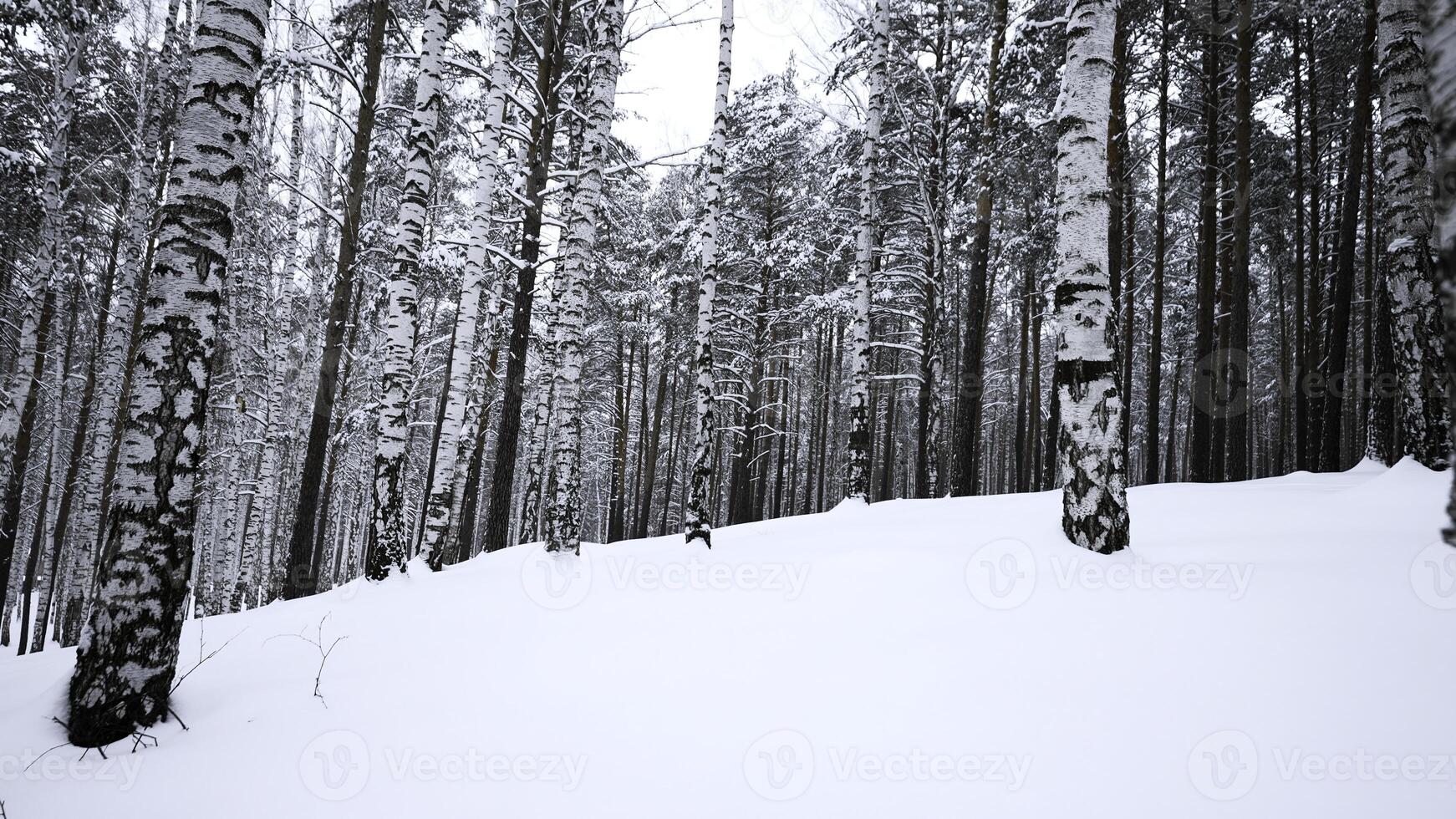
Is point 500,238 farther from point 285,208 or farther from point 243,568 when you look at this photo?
point 243,568

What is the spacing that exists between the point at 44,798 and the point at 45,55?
15.0m

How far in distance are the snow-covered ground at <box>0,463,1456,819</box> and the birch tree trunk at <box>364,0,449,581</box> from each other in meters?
2.18

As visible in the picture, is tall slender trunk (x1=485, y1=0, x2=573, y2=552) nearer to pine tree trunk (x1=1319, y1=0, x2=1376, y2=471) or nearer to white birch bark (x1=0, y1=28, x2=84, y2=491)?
white birch bark (x1=0, y1=28, x2=84, y2=491)

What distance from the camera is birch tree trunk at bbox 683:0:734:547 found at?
801 centimetres
